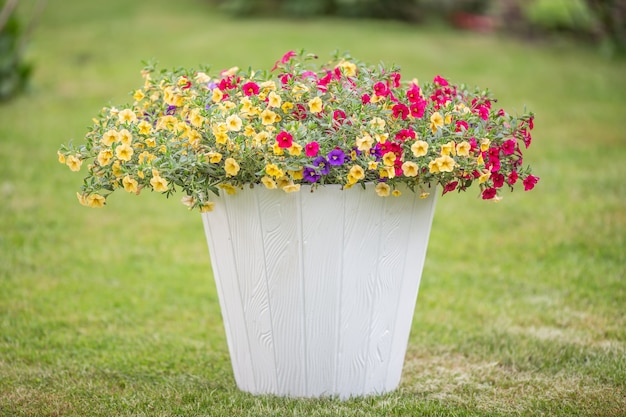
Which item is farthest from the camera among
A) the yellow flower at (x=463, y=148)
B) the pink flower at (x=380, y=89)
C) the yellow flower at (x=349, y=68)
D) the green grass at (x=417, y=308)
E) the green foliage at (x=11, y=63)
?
the green foliage at (x=11, y=63)

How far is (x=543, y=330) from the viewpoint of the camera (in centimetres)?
372

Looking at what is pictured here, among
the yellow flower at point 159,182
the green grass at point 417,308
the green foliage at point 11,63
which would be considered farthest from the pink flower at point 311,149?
the green foliage at point 11,63

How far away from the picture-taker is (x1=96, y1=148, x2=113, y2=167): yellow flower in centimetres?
255

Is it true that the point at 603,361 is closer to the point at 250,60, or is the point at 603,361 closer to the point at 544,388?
the point at 544,388

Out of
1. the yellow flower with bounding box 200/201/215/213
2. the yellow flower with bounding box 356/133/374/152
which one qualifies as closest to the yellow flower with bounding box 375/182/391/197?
the yellow flower with bounding box 356/133/374/152

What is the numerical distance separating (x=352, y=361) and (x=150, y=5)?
11112mm

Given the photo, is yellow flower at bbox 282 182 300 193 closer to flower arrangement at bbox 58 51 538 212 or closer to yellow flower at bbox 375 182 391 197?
flower arrangement at bbox 58 51 538 212

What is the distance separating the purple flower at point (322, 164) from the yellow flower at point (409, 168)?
231 mm

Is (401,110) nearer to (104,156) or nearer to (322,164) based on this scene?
(322,164)

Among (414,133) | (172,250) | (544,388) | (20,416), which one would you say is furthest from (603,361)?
(172,250)

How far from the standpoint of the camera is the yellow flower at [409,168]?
8.20 feet

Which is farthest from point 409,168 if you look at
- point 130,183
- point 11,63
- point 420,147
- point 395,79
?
point 11,63

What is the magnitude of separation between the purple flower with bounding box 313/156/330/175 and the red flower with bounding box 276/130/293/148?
0.35 feet

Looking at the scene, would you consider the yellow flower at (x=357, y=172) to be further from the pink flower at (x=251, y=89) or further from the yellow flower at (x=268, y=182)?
the pink flower at (x=251, y=89)
